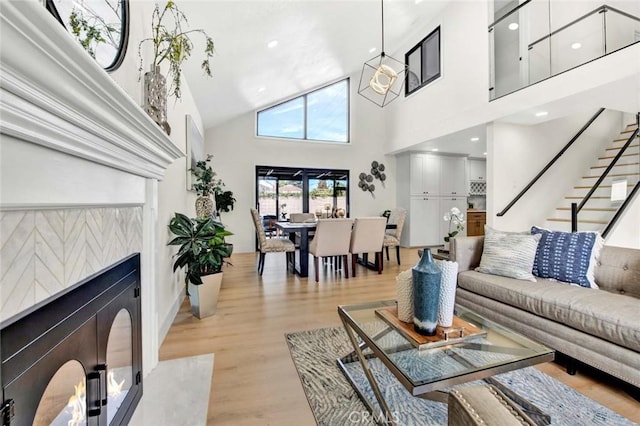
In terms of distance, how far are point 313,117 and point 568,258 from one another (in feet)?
19.2

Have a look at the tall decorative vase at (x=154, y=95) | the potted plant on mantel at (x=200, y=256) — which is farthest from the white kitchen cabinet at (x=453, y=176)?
the tall decorative vase at (x=154, y=95)

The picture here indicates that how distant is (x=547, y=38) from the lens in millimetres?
3877

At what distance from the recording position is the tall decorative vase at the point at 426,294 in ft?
4.34

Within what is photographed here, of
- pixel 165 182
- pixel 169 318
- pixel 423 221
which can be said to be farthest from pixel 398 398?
pixel 423 221

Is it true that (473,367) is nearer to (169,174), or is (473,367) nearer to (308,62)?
(169,174)

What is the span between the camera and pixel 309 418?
1.41 metres

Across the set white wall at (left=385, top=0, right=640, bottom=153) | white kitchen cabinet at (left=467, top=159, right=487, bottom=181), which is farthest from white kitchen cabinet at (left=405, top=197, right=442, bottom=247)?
white kitchen cabinet at (left=467, top=159, right=487, bottom=181)

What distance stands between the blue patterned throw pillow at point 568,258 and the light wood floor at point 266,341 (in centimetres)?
72

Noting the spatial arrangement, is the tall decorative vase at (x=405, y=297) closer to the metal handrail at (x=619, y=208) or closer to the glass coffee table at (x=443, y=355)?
the glass coffee table at (x=443, y=355)

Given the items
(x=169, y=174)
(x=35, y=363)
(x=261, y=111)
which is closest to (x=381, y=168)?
(x=261, y=111)

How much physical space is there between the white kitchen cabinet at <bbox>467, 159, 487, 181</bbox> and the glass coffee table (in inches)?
283

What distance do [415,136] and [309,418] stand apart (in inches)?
222

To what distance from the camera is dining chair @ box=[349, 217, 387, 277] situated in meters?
4.05

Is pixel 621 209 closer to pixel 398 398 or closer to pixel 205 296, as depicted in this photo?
pixel 398 398
